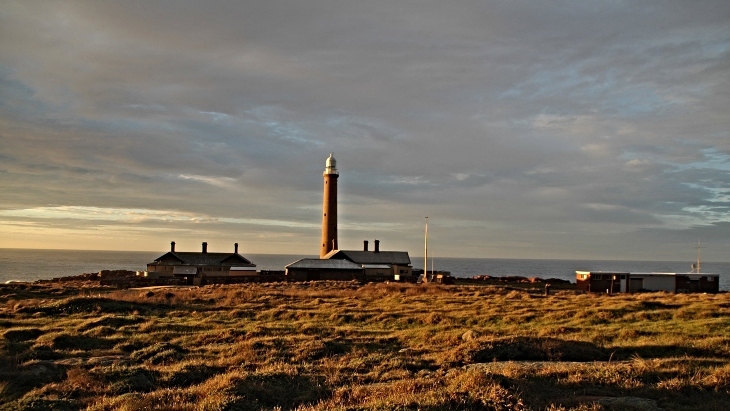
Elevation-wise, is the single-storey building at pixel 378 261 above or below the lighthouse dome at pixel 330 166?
below

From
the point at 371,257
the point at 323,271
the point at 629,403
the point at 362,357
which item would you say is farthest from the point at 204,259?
the point at 629,403

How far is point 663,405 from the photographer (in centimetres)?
900

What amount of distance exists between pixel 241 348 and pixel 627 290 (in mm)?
45836

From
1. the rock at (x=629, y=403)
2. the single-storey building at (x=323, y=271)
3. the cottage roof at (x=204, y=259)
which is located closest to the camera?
the rock at (x=629, y=403)

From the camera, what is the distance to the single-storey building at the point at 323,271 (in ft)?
197

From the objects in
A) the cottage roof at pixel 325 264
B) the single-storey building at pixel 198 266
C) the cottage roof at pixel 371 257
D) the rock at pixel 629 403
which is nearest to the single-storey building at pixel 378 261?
the cottage roof at pixel 371 257

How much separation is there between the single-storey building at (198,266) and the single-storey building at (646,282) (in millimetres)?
36514

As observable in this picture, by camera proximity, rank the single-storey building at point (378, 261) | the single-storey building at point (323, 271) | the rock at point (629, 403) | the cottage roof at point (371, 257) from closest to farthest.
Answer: the rock at point (629, 403) → the single-storey building at point (323, 271) → the single-storey building at point (378, 261) → the cottage roof at point (371, 257)

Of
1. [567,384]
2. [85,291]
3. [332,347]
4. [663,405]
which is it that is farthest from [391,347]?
[85,291]

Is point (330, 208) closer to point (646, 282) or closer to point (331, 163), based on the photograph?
point (331, 163)

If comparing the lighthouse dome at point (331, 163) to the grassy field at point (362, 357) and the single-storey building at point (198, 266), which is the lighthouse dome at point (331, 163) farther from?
the grassy field at point (362, 357)

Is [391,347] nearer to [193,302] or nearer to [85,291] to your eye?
[193,302]

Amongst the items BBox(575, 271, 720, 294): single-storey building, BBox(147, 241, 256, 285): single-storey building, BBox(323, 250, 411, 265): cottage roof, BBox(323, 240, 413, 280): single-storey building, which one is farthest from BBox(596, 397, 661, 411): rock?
BBox(323, 250, 411, 265): cottage roof

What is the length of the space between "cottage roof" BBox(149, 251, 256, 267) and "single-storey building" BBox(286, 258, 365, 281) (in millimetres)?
7840
